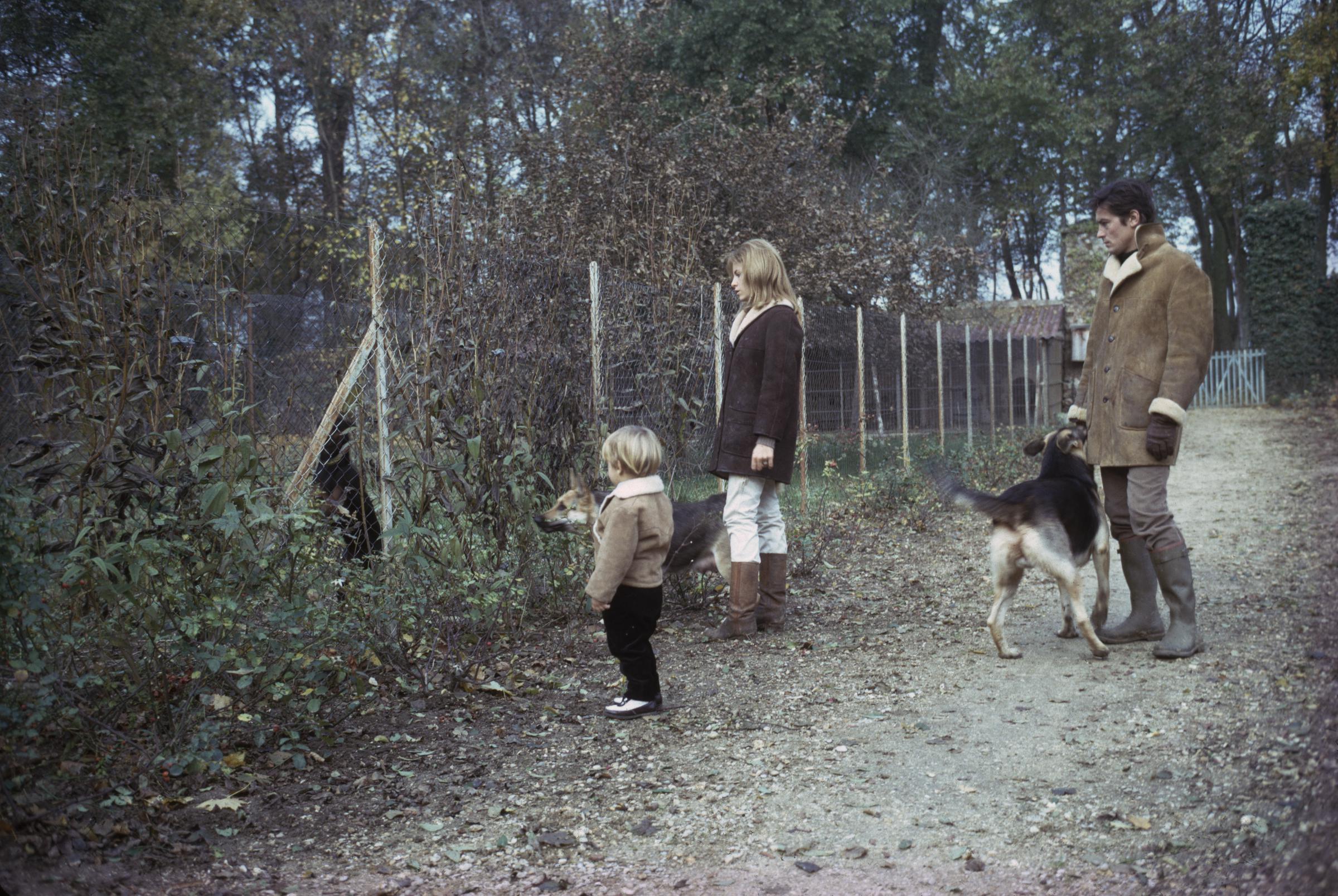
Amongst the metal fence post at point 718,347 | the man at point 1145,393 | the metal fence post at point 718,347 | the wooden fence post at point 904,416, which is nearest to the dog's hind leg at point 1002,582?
the man at point 1145,393

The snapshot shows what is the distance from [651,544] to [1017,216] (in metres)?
35.0

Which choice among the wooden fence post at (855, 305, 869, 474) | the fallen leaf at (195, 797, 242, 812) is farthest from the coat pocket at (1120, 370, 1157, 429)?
the wooden fence post at (855, 305, 869, 474)

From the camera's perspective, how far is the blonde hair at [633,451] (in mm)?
4465

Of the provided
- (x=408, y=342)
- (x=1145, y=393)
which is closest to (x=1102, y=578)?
(x=1145, y=393)

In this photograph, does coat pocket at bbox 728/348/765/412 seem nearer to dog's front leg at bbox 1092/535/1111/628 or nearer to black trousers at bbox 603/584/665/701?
black trousers at bbox 603/584/665/701

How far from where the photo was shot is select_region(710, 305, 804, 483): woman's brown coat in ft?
18.6

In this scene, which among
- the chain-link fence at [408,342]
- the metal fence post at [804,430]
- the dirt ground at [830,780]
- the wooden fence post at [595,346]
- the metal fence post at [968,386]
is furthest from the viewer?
the metal fence post at [968,386]

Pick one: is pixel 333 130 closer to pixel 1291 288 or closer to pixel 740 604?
pixel 740 604

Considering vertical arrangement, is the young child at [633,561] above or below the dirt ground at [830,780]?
above

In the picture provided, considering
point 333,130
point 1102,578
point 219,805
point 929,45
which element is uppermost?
point 929,45

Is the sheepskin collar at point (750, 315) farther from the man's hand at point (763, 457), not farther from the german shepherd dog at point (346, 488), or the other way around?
the german shepherd dog at point (346, 488)

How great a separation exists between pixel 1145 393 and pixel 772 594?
2.23 meters

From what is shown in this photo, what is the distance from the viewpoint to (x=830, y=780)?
3.75m

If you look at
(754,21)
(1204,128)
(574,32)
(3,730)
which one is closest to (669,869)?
(3,730)
